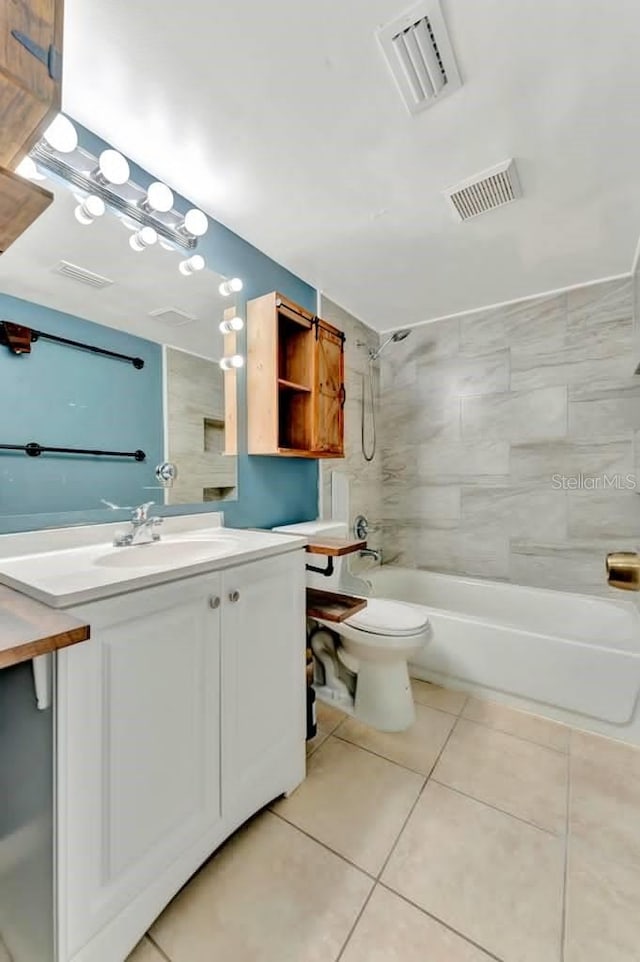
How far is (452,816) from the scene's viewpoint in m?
1.27

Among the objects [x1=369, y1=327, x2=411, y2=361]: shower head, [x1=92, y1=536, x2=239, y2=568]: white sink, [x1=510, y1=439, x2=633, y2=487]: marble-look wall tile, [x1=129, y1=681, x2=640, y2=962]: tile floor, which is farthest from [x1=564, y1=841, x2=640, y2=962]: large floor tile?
[x1=369, y1=327, x2=411, y2=361]: shower head

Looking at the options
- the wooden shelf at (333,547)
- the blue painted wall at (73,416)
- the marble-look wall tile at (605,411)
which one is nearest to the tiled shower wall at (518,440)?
the marble-look wall tile at (605,411)

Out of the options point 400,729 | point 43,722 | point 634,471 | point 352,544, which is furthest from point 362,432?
point 43,722

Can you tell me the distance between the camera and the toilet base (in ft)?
5.64

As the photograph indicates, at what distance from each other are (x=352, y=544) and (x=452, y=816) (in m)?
0.94

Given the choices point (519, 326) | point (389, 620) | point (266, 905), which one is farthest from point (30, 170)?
point (519, 326)

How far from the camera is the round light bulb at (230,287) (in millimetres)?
1759

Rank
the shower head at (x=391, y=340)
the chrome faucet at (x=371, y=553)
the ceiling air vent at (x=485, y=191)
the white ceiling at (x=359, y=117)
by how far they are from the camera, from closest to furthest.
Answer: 1. the white ceiling at (x=359, y=117)
2. the ceiling air vent at (x=485, y=191)
3. the chrome faucet at (x=371, y=553)
4. the shower head at (x=391, y=340)

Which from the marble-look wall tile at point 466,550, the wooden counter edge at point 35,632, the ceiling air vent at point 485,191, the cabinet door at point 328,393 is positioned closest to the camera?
the wooden counter edge at point 35,632

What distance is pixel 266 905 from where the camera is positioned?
1003 mm

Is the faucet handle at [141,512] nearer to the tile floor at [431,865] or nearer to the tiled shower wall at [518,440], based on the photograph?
the tile floor at [431,865]

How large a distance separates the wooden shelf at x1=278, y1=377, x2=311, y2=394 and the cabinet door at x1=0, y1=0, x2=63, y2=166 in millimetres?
1206

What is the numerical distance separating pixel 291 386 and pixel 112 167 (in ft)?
3.33

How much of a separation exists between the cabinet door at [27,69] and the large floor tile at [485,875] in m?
1.94
